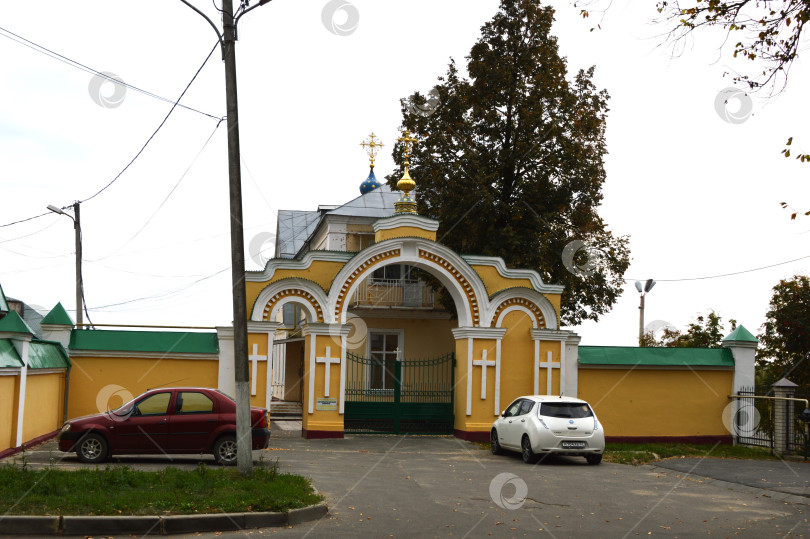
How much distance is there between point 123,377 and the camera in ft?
65.9

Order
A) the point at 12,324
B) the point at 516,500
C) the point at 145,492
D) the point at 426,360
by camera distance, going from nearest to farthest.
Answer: the point at 145,492, the point at 516,500, the point at 12,324, the point at 426,360

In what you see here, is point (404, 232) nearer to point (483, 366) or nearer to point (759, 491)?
point (483, 366)

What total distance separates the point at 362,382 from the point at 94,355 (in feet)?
26.8

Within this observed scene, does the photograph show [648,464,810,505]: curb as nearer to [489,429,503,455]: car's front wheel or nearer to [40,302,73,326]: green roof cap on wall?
[489,429,503,455]: car's front wheel

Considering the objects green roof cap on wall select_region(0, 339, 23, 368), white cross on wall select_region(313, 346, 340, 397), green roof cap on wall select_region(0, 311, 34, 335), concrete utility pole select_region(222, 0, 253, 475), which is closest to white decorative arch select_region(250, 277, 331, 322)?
white cross on wall select_region(313, 346, 340, 397)

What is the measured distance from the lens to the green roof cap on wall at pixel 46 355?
1652 centimetres

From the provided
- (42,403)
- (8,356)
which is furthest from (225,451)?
(42,403)

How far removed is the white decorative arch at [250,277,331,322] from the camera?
67.5ft

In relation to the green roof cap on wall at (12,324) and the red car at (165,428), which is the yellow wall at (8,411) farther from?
the red car at (165,428)

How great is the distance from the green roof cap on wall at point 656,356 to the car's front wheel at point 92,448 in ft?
42.4

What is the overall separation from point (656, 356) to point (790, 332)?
441cm


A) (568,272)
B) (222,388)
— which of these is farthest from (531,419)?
(568,272)

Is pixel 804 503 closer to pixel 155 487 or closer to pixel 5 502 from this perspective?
pixel 155 487

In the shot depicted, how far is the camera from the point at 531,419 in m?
17.1
